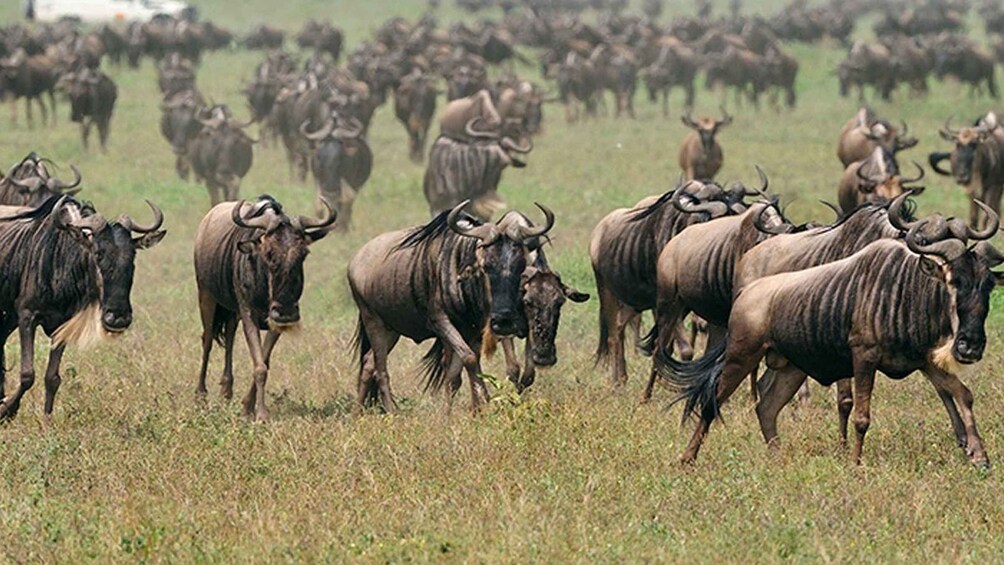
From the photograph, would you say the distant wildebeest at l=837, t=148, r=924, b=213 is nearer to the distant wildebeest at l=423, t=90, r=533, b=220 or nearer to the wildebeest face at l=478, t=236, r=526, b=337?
the distant wildebeest at l=423, t=90, r=533, b=220

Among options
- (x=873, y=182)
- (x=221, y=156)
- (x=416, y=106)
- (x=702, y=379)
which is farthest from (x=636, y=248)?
(x=416, y=106)

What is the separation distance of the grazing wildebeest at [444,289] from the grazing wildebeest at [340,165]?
976cm

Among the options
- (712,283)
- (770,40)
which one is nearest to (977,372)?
(712,283)

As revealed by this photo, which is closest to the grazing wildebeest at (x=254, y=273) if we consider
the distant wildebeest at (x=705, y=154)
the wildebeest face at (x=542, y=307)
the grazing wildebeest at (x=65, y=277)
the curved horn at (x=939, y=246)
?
the grazing wildebeest at (x=65, y=277)

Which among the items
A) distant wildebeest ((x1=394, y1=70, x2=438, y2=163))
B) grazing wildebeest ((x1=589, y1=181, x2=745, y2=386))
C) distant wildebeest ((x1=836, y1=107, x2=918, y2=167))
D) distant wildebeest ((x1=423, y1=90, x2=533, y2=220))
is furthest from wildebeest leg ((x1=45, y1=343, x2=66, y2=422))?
distant wildebeest ((x1=394, y1=70, x2=438, y2=163))

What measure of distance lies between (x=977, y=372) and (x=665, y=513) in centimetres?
472

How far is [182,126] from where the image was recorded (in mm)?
26234

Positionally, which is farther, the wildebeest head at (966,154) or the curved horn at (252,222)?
the wildebeest head at (966,154)

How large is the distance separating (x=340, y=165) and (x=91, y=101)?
863 cm

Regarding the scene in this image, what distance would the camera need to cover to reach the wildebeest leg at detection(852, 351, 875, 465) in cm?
823

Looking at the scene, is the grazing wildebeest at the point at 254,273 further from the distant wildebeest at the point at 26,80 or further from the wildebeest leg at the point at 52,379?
the distant wildebeest at the point at 26,80

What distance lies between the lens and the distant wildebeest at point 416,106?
95.9 ft

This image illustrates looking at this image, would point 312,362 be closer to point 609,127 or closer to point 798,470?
point 798,470

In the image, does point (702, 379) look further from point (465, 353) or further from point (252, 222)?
point (252, 222)
